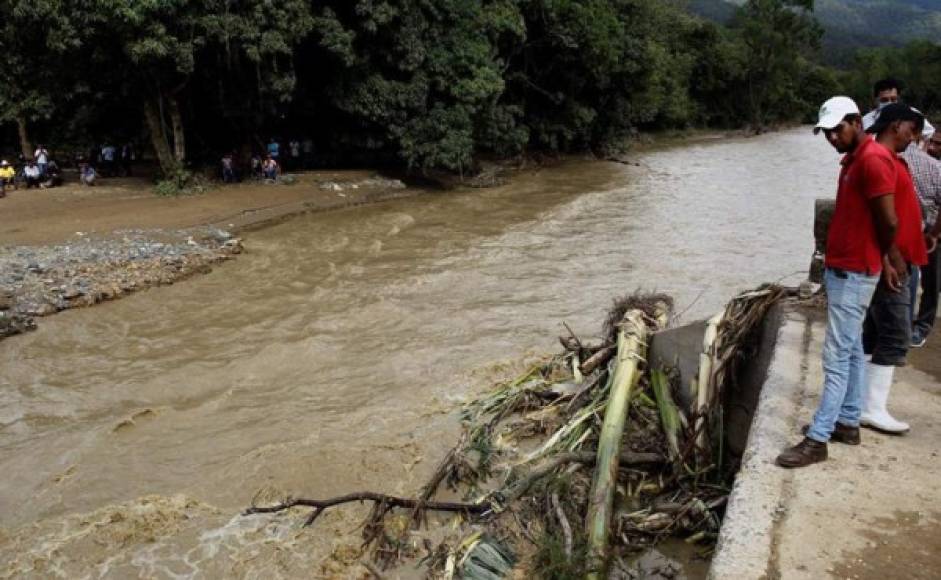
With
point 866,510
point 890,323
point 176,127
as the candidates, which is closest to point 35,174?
point 176,127

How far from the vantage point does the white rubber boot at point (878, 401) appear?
420 centimetres

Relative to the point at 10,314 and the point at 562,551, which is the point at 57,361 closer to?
the point at 10,314

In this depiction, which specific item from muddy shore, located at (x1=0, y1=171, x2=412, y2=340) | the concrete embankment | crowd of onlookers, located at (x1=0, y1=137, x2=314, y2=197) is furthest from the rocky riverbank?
the concrete embankment

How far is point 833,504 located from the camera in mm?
3635

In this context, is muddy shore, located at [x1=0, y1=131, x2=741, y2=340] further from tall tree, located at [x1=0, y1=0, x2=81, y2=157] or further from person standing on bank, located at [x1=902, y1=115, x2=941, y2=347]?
person standing on bank, located at [x1=902, y1=115, x2=941, y2=347]

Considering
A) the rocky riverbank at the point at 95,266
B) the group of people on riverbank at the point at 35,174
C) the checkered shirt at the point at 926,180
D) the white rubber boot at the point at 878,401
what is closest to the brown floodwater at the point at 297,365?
the rocky riverbank at the point at 95,266

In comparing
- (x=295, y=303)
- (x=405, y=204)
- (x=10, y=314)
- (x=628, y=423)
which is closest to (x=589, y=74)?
(x=405, y=204)

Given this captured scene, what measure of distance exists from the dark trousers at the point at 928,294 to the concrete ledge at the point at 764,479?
1.17 meters

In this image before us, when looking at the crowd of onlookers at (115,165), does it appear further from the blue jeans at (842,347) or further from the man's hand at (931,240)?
the blue jeans at (842,347)

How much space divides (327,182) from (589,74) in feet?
44.5

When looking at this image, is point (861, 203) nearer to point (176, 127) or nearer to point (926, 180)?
point (926, 180)

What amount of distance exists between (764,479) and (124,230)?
15293 mm

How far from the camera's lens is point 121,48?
1814 centimetres

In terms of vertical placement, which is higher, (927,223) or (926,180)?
(926,180)
